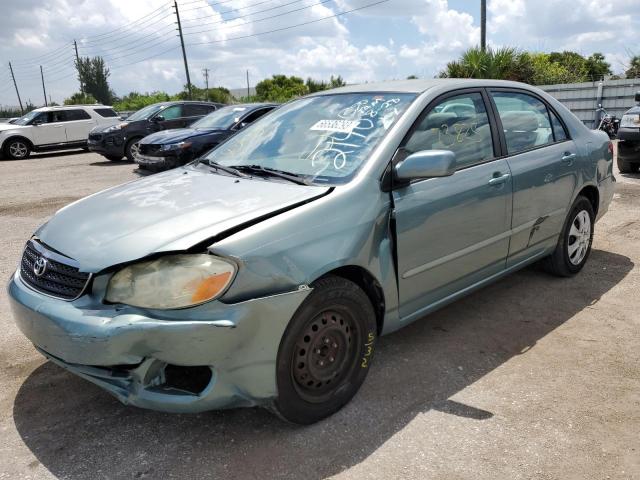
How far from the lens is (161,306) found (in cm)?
229

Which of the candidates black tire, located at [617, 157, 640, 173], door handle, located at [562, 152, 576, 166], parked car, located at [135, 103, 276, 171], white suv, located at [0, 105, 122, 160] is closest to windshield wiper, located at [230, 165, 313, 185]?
door handle, located at [562, 152, 576, 166]

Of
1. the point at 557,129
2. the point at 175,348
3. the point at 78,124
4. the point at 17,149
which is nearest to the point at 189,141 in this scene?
the point at 557,129

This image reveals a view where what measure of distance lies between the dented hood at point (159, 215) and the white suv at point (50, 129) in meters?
15.9

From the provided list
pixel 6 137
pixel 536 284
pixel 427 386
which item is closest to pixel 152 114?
pixel 6 137

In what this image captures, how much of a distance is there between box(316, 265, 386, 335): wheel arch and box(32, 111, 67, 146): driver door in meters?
17.0

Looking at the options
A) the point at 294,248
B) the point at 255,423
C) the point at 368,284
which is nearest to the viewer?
the point at 294,248

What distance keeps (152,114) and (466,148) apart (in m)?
12.3

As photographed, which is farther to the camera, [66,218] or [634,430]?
[66,218]

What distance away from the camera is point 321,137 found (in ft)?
10.8

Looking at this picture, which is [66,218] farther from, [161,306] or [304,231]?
[304,231]

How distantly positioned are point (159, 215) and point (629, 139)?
8561 millimetres

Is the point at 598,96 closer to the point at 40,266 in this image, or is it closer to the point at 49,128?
the point at 40,266

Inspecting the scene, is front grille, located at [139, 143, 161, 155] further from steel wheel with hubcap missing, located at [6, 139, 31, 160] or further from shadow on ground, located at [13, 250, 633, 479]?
steel wheel with hubcap missing, located at [6, 139, 31, 160]

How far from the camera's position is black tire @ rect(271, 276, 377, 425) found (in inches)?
99.1
